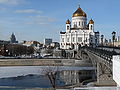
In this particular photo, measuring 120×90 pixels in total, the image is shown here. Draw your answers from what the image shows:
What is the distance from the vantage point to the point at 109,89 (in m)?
18.4

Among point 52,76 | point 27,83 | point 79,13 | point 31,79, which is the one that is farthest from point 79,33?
point 52,76

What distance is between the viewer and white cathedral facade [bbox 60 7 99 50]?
3332 inches

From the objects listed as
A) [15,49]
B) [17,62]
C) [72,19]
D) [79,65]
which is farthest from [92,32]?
[17,62]

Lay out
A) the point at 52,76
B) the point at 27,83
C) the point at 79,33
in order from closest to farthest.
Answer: the point at 52,76
the point at 27,83
the point at 79,33

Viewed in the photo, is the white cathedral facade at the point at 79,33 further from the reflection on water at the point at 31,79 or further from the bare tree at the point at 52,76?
the bare tree at the point at 52,76

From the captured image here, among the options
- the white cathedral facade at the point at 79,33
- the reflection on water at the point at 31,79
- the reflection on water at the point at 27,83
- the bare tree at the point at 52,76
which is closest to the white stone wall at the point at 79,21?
the white cathedral facade at the point at 79,33

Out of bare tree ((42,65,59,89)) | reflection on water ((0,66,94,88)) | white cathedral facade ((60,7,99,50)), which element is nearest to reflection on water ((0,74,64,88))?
reflection on water ((0,66,94,88))

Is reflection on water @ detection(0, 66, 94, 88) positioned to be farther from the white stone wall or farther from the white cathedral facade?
the white stone wall

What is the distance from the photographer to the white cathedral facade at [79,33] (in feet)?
278

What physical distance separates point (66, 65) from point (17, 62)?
10.5m

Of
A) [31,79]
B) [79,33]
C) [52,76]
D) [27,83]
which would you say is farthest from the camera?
[79,33]

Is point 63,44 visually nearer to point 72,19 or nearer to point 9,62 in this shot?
point 72,19

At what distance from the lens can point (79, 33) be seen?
3344 inches

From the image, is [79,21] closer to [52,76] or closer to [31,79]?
[31,79]
